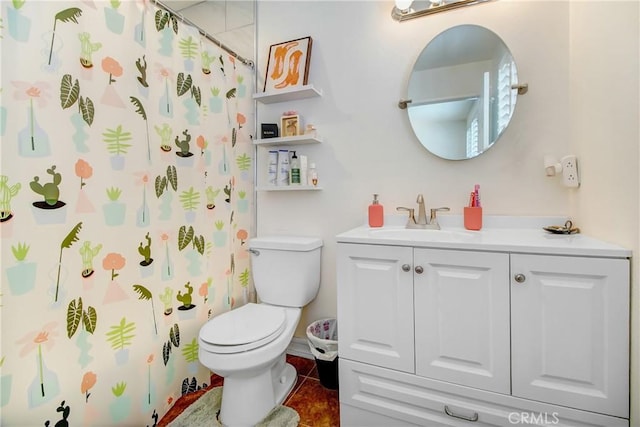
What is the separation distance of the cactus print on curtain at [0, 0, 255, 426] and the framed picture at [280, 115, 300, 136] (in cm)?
36

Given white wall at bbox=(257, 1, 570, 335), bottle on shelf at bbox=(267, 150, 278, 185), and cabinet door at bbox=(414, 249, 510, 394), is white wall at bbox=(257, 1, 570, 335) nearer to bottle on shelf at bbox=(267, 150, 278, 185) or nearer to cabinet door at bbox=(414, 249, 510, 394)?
bottle on shelf at bbox=(267, 150, 278, 185)

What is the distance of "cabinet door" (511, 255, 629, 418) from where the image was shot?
2.96 ft

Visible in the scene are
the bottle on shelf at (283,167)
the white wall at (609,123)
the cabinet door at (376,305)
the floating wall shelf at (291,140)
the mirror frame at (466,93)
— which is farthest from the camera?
the bottle on shelf at (283,167)

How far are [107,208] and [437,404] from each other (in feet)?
4.91

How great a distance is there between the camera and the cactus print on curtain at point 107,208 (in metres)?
0.91

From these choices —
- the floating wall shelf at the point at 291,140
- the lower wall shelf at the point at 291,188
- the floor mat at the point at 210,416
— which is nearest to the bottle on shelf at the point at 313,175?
the lower wall shelf at the point at 291,188

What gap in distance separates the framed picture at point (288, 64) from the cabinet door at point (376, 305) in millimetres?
1138

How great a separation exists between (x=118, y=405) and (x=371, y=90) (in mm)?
1905

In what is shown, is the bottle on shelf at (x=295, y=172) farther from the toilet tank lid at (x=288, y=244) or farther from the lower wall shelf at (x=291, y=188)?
the toilet tank lid at (x=288, y=244)

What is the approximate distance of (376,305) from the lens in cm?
120

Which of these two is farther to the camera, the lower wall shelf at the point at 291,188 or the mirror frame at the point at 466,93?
the lower wall shelf at the point at 291,188

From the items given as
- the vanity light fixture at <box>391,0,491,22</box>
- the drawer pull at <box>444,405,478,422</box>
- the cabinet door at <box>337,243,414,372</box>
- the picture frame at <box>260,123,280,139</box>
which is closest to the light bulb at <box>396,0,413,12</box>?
the vanity light fixture at <box>391,0,491,22</box>

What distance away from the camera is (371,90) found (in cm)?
165

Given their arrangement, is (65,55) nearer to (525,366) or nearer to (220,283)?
(220,283)
